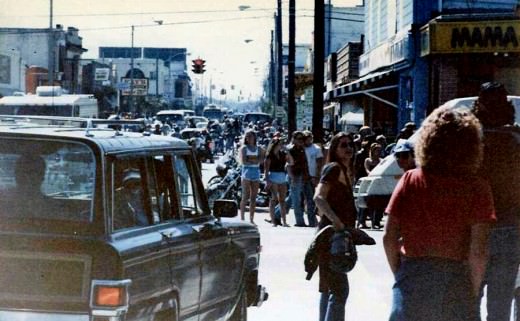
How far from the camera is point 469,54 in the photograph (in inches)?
1128

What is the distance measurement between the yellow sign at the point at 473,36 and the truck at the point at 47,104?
14677 mm

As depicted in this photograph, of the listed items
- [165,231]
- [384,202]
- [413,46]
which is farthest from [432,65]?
[165,231]

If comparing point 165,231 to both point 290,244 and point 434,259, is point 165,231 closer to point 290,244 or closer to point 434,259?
point 434,259

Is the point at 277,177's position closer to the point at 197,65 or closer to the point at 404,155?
the point at 404,155

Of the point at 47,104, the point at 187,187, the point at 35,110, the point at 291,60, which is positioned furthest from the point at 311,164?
the point at 291,60

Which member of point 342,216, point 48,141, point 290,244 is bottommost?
point 290,244

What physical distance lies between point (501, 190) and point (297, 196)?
44.6 ft

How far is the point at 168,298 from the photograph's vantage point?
680 centimetres

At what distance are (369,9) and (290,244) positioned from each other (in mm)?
29288

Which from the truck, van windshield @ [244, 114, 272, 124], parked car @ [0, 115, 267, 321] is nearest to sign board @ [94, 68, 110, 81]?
van windshield @ [244, 114, 272, 124]

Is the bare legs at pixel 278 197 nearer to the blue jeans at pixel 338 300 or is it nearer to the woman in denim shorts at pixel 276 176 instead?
the woman in denim shorts at pixel 276 176

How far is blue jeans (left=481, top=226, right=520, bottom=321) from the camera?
741 centimetres

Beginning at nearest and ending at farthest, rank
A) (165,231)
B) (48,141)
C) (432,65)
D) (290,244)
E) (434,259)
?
(434,259)
(48,141)
(165,231)
(290,244)
(432,65)

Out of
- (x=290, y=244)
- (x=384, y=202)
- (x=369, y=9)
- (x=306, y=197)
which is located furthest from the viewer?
(x=369, y=9)
